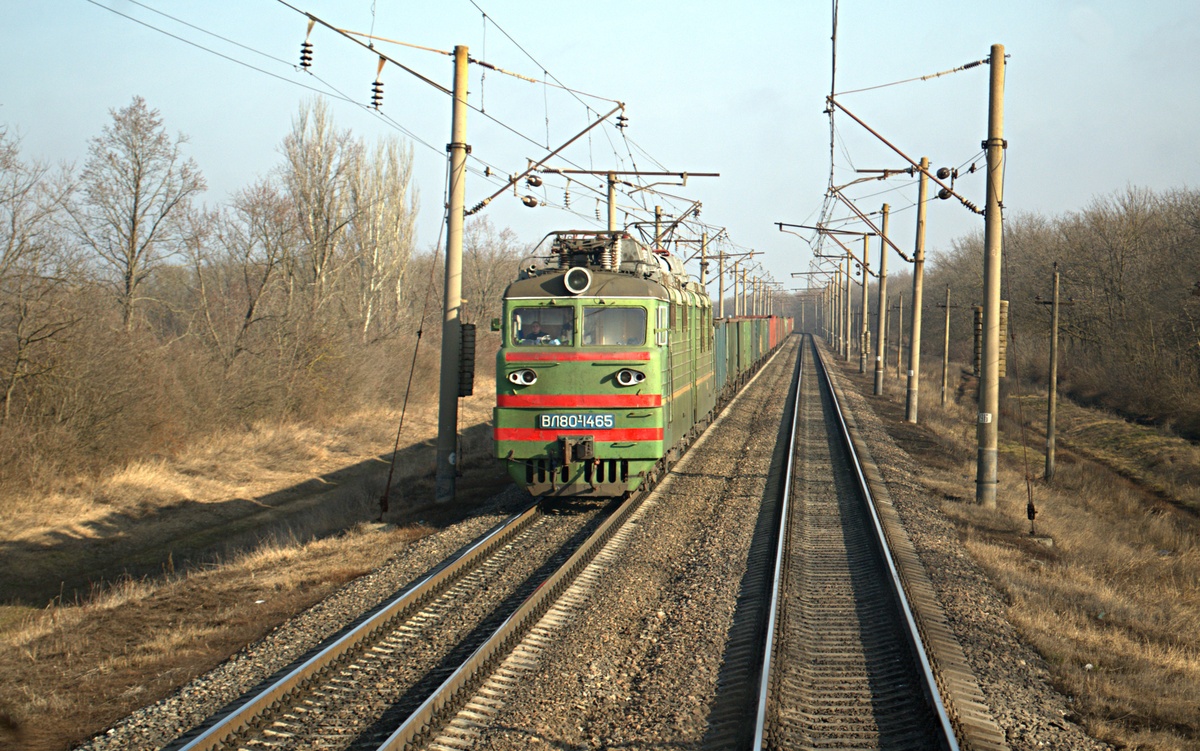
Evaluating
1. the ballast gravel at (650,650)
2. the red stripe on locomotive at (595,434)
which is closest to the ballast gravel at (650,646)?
the ballast gravel at (650,650)

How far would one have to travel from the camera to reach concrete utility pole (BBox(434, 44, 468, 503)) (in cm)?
1363

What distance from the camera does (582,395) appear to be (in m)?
11.4

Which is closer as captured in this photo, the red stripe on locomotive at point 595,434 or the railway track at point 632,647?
the railway track at point 632,647

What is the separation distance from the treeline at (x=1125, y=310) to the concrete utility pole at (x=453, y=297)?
1690 centimetres

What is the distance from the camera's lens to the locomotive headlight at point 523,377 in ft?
37.7

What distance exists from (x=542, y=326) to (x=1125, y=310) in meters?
32.1

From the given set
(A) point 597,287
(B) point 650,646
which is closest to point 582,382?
(A) point 597,287

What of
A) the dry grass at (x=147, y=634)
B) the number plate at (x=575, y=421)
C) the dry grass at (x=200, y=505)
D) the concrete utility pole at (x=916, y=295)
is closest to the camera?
the dry grass at (x=147, y=634)

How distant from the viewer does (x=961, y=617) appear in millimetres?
7895

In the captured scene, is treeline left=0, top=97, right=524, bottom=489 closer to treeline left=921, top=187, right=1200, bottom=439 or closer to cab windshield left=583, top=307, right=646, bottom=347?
cab windshield left=583, top=307, right=646, bottom=347

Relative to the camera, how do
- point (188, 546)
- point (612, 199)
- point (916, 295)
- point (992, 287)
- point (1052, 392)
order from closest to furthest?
point (992, 287)
point (188, 546)
point (1052, 392)
point (612, 199)
point (916, 295)

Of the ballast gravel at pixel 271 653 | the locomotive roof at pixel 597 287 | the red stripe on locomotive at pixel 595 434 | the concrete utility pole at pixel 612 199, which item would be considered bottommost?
the ballast gravel at pixel 271 653

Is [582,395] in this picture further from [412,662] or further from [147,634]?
[147,634]

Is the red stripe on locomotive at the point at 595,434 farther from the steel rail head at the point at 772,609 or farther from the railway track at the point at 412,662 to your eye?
the steel rail head at the point at 772,609
